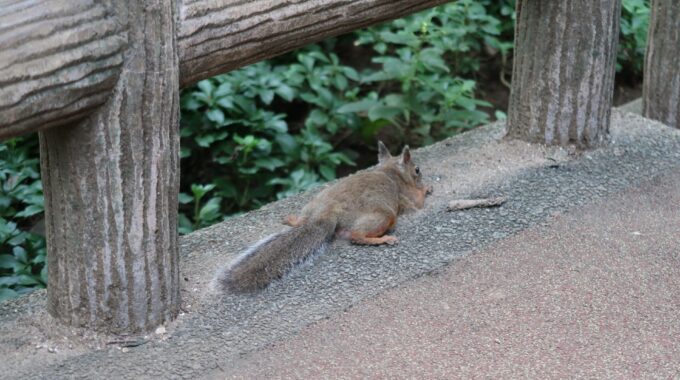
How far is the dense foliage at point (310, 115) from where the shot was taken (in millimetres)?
5527

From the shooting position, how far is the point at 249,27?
3490 mm

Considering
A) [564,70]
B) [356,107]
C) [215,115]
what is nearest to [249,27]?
[564,70]

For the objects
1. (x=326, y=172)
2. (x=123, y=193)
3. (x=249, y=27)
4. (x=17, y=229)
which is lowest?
(x=326, y=172)

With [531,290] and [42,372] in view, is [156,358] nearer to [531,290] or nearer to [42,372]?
[42,372]

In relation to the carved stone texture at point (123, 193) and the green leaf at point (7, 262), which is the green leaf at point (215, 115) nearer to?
the green leaf at point (7, 262)

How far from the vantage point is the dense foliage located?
5527mm

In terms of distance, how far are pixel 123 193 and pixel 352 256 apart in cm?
114

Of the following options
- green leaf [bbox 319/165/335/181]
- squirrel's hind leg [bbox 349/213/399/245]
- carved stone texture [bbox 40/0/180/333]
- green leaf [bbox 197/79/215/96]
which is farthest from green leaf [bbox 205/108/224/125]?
carved stone texture [bbox 40/0/180/333]

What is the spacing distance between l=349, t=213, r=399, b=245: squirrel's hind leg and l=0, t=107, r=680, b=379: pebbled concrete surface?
5 cm

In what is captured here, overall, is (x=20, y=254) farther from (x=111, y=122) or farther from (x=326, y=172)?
(x=326, y=172)

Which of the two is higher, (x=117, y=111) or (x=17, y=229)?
(x=117, y=111)

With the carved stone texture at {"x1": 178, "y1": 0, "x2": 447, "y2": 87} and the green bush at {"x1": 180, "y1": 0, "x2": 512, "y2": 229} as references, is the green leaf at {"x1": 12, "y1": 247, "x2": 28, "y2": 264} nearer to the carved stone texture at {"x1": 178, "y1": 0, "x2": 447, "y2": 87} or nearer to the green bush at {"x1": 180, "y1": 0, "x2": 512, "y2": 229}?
the green bush at {"x1": 180, "y1": 0, "x2": 512, "y2": 229}

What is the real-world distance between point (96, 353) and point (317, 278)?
900mm

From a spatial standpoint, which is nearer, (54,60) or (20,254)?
(54,60)
